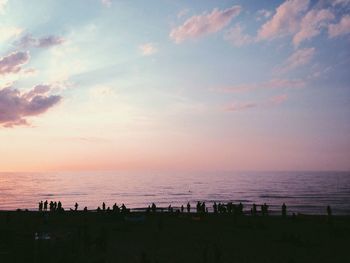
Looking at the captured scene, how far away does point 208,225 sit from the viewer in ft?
115

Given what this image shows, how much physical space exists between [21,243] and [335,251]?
19801 millimetres

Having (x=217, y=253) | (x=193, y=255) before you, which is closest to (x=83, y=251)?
(x=193, y=255)

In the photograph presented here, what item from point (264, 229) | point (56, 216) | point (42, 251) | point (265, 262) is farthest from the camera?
point (56, 216)

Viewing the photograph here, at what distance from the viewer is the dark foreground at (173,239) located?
60.3 ft

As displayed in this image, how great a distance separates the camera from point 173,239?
28.5 metres

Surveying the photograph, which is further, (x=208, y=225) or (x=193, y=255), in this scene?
(x=208, y=225)

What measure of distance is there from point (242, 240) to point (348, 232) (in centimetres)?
967

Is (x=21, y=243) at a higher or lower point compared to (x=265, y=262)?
higher

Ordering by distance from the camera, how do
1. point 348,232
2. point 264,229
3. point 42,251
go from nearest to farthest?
point 42,251 → point 348,232 → point 264,229

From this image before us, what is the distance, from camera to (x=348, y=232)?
31047mm

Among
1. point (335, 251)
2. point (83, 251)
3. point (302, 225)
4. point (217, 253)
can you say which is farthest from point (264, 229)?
point (83, 251)

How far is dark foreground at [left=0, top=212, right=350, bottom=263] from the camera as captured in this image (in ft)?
60.3

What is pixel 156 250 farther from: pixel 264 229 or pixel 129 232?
pixel 264 229

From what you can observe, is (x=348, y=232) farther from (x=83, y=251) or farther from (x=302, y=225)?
(x=83, y=251)
